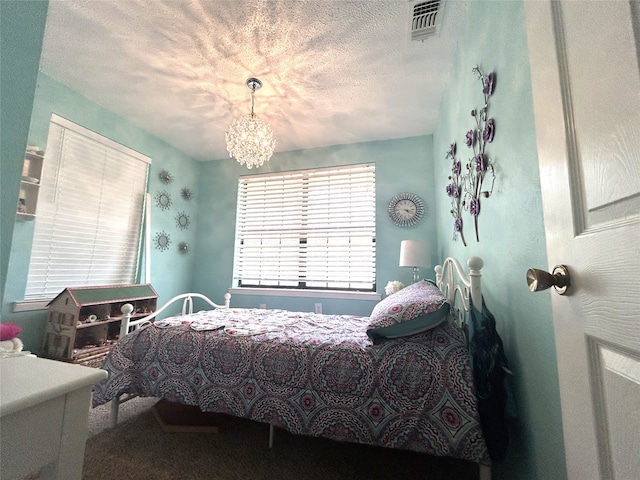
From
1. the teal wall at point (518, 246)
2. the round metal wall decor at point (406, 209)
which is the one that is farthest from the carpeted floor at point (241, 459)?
the round metal wall decor at point (406, 209)

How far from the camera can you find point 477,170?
57.9 inches

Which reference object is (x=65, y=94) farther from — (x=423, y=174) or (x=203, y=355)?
(x=423, y=174)

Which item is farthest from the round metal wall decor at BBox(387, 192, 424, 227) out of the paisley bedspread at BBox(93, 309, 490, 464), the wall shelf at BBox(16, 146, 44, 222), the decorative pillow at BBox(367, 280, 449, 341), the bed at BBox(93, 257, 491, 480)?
the wall shelf at BBox(16, 146, 44, 222)

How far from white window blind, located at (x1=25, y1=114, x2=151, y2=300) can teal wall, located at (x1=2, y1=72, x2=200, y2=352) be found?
3.3 inches

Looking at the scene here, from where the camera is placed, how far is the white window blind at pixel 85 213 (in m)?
2.35

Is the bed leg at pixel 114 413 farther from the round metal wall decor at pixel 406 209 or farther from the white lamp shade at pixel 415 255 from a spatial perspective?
the round metal wall decor at pixel 406 209

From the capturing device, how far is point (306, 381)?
4.47 ft

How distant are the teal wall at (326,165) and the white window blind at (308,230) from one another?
4.2 inches

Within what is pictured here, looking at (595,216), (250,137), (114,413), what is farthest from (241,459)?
(250,137)

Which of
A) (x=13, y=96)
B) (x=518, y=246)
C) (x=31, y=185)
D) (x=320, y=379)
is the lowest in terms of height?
(x=320, y=379)

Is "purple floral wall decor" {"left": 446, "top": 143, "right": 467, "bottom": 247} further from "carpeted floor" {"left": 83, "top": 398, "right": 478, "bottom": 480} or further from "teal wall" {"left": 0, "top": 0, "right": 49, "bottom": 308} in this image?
"teal wall" {"left": 0, "top": 0, "right": 49, "bottom": 308}

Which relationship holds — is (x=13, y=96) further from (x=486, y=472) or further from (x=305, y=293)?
(x=305, y=293)

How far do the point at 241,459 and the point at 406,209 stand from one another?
8.94 feet

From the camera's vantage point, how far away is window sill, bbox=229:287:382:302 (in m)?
3.15
